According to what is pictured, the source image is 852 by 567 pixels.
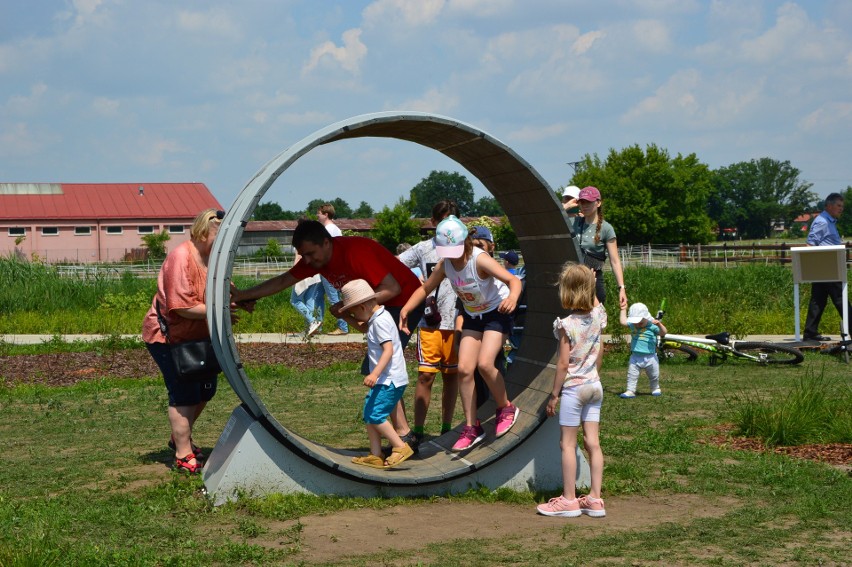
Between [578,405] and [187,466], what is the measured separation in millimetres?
2901

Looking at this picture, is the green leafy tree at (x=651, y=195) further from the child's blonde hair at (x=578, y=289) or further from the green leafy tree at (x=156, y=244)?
the child's blonde hair at (x=578, y=289)

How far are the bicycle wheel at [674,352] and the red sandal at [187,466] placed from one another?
7.79 meters

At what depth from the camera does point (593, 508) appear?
6223mm

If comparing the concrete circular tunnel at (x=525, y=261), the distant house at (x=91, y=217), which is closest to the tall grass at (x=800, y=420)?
the concrete circular tunnel at (x=525, y=261)

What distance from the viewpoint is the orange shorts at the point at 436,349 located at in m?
7.96

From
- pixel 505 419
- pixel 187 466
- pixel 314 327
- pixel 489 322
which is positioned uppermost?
pixel 489 322

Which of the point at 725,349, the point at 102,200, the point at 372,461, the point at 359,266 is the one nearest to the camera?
the point at 372,461

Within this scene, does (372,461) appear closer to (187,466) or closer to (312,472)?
(312,472)

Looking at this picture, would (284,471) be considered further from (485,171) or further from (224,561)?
(485,171)

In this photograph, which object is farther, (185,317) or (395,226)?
(395,226)

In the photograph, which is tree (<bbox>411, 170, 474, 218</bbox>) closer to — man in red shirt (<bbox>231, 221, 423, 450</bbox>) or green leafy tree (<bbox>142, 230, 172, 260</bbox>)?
green leafy tree (<bbox>142, 230, 172, 260</bbox>)

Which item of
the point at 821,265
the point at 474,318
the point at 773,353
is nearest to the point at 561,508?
the point at 474,318

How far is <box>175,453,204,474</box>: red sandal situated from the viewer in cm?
729

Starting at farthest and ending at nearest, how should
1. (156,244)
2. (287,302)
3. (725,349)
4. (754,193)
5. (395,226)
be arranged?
(754,193) → (156,244) → (395,226) → (287,302) → (725,349)
